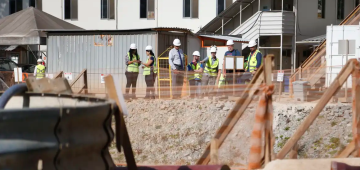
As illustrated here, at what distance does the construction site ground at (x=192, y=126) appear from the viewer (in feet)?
27.8

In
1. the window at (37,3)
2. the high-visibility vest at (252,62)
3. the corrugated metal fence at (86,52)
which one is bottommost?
the high-visibility vest at (252,62)

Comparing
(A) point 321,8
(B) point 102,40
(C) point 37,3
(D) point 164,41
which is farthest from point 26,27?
(A) point 321,8

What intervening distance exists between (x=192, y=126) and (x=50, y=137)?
948 cm

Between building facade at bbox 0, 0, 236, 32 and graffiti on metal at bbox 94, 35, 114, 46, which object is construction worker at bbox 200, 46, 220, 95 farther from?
building facade at bbox 0, 0, 236, 32

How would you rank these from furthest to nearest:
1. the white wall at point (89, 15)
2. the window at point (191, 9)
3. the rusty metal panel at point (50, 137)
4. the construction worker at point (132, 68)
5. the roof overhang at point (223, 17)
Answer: the white wall at point (89, 15) → the window at point (191, 9) → the roof overhang at point (223, 17) → the construction worker at point (132, 68) → the rusty metal panel at point (50, 137)

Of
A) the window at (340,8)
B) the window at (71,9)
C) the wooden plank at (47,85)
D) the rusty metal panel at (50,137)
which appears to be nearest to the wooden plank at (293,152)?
the wooden plank at (47,85)

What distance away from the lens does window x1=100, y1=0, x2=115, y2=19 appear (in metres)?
36.7

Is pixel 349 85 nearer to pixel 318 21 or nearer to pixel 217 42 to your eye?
pixel 217 42

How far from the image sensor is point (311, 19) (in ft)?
111

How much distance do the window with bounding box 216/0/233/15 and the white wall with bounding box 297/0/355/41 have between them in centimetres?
435

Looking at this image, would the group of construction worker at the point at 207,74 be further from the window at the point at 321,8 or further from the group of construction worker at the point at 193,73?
the window at the point at 321,8

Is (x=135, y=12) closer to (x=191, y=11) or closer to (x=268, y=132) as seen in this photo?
(x=191, y=11)

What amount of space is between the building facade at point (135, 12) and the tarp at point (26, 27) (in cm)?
879

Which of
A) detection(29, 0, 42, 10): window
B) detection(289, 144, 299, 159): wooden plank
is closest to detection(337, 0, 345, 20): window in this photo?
detection(29, 0, 42, 10): window
